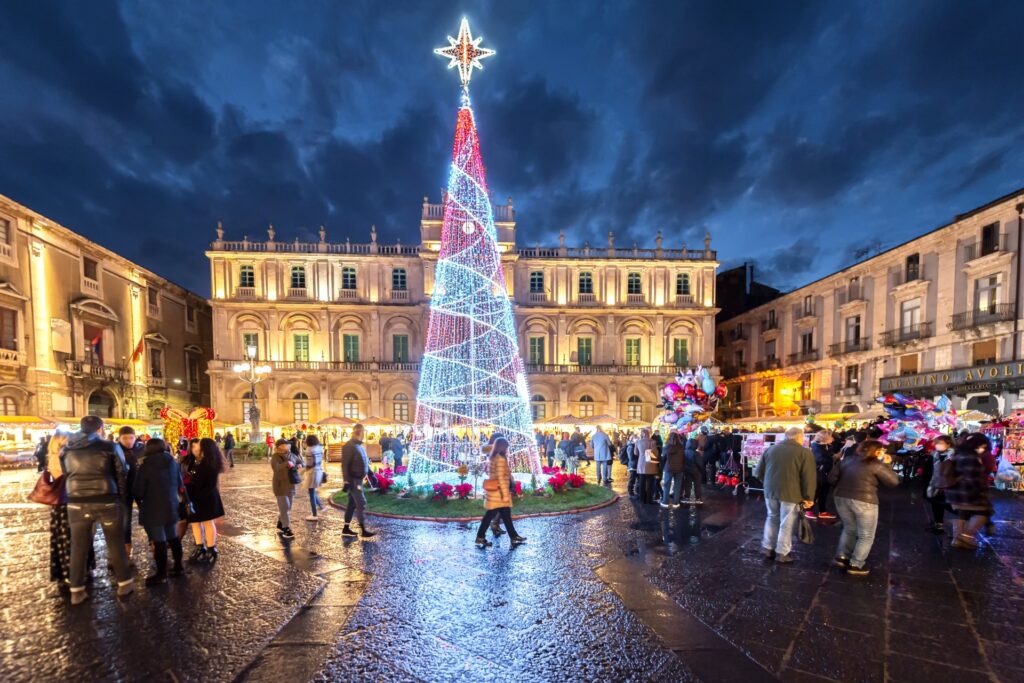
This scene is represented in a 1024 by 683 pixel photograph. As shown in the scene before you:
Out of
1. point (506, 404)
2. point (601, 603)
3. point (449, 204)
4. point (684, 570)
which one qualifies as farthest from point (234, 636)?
point (449, 204)

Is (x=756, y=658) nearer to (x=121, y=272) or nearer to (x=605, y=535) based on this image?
(x=605, y=535)

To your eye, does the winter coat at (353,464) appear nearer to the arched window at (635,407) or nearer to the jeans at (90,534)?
the jeans at (90,534)

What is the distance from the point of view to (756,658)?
345 cm

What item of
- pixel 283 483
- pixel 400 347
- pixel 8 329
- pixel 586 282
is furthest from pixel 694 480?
pixel 8 329

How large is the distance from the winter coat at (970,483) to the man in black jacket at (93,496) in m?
9.97

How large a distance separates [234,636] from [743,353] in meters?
37.1

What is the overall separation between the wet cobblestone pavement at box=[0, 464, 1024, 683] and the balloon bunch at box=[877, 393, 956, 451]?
12.1ft

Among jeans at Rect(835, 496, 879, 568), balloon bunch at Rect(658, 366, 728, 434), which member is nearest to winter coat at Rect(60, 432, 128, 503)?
jeans at Rect(835, 496, 879, 568)

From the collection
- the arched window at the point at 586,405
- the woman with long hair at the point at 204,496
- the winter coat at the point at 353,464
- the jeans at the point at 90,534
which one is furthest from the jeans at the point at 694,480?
the arched window at the point at 586,405

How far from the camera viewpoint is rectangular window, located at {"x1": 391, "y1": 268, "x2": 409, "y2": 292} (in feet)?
99.2

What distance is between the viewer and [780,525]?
559 cm

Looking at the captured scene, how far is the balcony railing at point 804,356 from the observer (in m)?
27.7

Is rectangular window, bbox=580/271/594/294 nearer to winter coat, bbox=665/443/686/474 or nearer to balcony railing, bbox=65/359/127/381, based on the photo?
winter coat, bbox=665/443/686/474

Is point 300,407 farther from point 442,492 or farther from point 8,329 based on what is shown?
point 442,492
